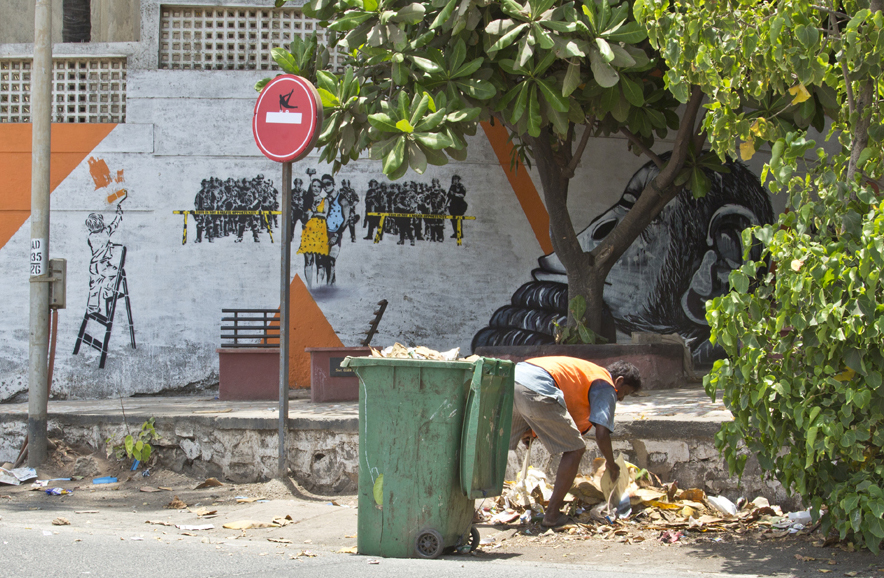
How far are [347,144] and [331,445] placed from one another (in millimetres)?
2467

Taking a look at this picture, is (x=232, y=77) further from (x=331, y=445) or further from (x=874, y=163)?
(x=874, y=163)

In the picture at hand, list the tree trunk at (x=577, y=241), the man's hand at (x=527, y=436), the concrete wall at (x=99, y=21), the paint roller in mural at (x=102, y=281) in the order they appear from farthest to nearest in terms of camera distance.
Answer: the concrete wall at (x=99, y=21), the paint roller in mural at (x=102, y=281), the tree trunk at (x=577, y=241), the man's hand at (x=527, y=436)

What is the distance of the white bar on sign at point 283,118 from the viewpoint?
5863 millimetres

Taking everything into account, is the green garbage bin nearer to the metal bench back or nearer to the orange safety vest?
the orange safety vest

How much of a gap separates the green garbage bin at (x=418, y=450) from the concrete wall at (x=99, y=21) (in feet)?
33.6

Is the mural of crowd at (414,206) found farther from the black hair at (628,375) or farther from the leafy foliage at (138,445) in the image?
the black hair at (628,375)

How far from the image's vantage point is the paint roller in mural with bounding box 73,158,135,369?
894 centimetres

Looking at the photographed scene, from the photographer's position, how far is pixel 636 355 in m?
7.71

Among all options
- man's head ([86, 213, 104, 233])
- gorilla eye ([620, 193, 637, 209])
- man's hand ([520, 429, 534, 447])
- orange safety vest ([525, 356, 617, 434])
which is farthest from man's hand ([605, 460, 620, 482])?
man's head ([86, 213, 104, 233])

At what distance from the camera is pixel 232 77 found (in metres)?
9.12

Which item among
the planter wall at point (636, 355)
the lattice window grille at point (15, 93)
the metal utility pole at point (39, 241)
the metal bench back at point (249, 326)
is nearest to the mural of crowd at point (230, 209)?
the metal bench back at point (249, 326)

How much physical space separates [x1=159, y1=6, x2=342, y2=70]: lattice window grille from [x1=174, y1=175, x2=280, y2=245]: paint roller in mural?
1.39m

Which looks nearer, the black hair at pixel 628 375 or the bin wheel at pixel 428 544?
the bin wheel at pixel 428 544

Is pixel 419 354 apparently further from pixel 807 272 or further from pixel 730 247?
pixel 730 247
